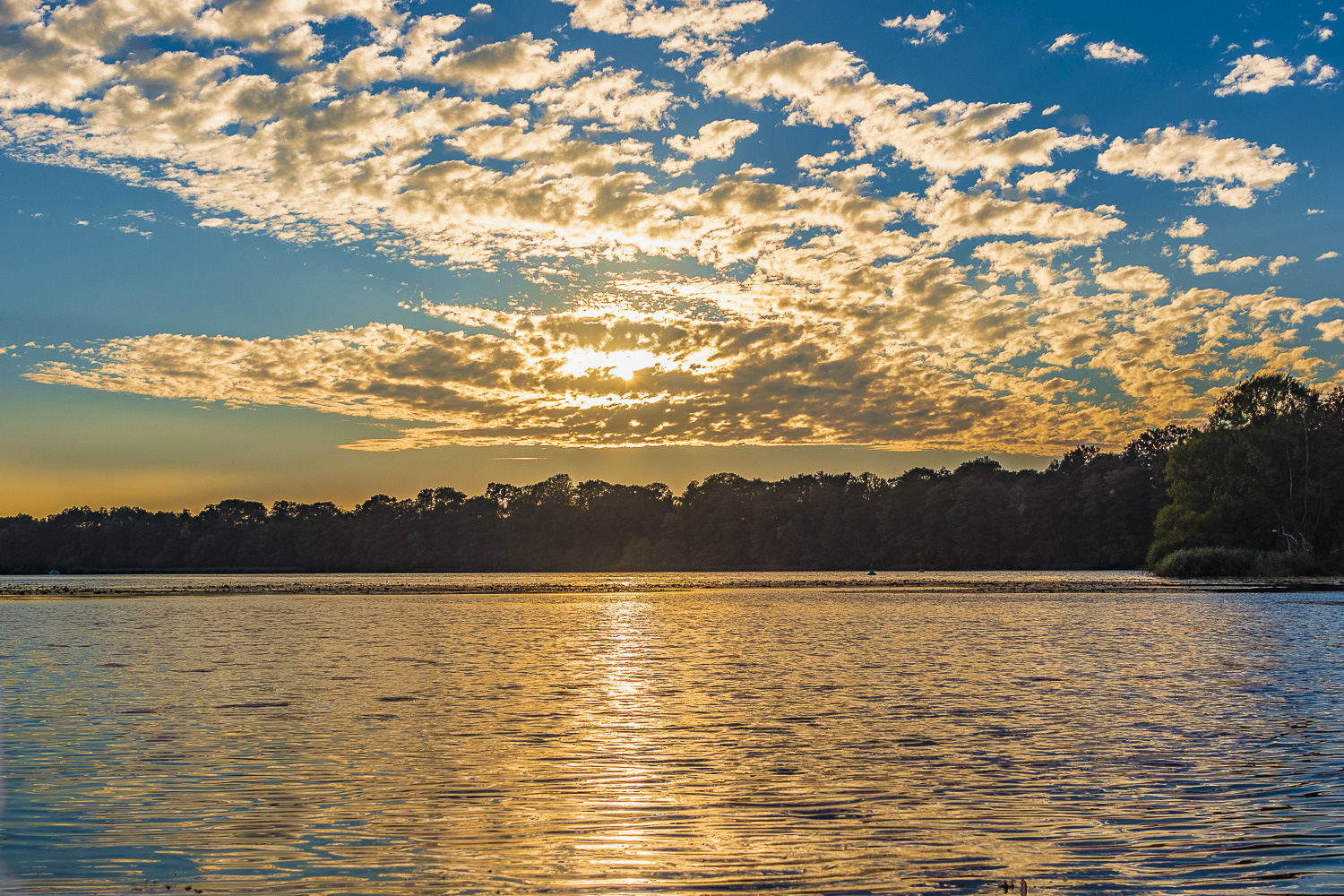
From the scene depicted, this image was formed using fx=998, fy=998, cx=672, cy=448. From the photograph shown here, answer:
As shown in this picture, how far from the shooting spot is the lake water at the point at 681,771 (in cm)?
1126

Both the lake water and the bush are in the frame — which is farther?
the bush

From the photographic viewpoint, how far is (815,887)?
1030 centimetres

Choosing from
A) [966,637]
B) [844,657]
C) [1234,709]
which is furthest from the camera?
[966,637]

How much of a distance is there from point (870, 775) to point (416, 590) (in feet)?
377

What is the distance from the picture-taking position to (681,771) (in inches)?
656

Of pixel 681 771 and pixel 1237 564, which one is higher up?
pixel 681 771

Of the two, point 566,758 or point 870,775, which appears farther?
point 566,758

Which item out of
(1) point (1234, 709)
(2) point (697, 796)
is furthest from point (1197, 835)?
(1) point (1234, 709)

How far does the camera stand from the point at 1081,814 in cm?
1348

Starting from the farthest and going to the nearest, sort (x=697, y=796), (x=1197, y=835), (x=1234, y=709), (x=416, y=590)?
(x=416, y=590) → (x=1234, y=709) → (x=697, y=796) → (x=1197, y=835)

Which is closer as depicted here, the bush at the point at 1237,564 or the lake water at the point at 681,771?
the lake water at the point at 681,771

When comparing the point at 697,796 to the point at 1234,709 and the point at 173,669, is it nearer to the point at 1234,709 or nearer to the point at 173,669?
the point at 1234,709

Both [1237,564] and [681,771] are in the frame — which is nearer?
[681,771]

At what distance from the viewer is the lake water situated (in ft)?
36.9
